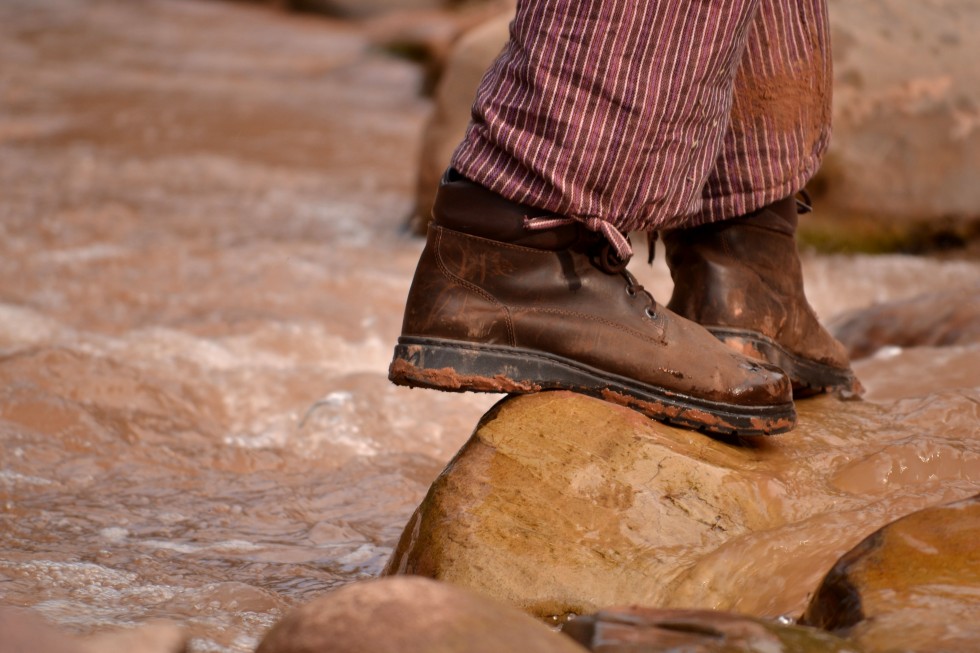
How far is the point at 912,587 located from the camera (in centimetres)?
157

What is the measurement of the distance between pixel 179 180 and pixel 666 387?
464 centimetres

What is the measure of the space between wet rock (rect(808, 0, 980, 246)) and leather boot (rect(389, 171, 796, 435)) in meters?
3.20

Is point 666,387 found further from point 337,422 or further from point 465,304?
point 337,422

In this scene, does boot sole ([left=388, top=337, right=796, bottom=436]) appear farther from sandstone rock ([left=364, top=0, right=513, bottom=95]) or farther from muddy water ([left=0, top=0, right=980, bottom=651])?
sandstone rock ([left=364, top=0, right=513, bottom=95])

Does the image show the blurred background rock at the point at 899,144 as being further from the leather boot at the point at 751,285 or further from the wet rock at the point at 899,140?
the leather boot at the point at 751,285

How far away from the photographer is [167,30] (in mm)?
12125

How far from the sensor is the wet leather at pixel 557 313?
208 cm

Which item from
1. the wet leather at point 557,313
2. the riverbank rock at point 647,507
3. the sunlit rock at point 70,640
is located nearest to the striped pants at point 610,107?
the wet leather at point 557,313

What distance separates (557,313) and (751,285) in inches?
20.2

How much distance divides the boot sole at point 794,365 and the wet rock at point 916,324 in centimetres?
107

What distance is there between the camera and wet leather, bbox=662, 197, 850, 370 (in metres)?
2.40

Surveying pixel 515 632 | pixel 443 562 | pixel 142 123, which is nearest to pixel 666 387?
pixel 443 562

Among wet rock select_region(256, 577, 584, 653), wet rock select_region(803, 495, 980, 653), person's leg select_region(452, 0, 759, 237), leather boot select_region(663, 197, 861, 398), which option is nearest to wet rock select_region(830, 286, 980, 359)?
leather boot select_region(663, 197, 861, 398)

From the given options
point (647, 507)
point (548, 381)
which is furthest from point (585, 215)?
point (647, 507)
